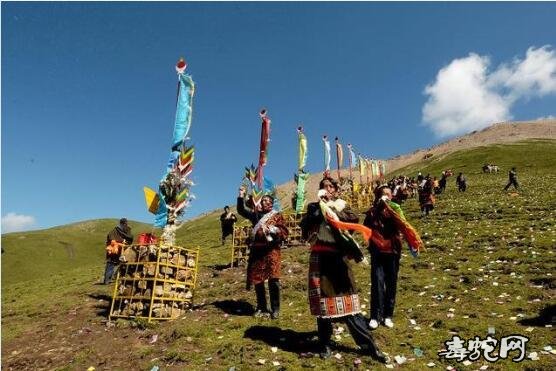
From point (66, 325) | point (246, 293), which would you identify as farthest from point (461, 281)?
point (66, 325)

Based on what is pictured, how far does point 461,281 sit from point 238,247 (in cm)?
1056

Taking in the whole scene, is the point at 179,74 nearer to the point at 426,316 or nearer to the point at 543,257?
the point at 426,316

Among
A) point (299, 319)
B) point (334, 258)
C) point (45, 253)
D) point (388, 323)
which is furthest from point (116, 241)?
point (45, 253)

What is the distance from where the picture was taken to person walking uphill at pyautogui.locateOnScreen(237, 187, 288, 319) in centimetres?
1270

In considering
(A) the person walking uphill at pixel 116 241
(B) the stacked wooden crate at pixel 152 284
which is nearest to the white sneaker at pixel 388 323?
(B) the stacked wooden crate at pixel 152 284

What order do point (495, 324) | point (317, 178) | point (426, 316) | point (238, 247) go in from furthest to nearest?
point (317, 178)
point (238, 247)
point (426, 316)
point (495, 324)

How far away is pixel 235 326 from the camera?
40.6 ft

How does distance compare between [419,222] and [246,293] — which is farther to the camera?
[419,222]

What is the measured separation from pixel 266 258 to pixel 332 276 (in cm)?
363

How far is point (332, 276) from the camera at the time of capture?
31.0 ft

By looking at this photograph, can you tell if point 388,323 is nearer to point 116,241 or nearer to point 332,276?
point 332,276

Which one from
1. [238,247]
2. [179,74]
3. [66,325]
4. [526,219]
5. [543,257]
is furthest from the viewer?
[526,219]

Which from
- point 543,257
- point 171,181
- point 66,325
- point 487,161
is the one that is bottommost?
point 66,325

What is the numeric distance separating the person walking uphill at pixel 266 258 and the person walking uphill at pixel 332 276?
3.07 metres
